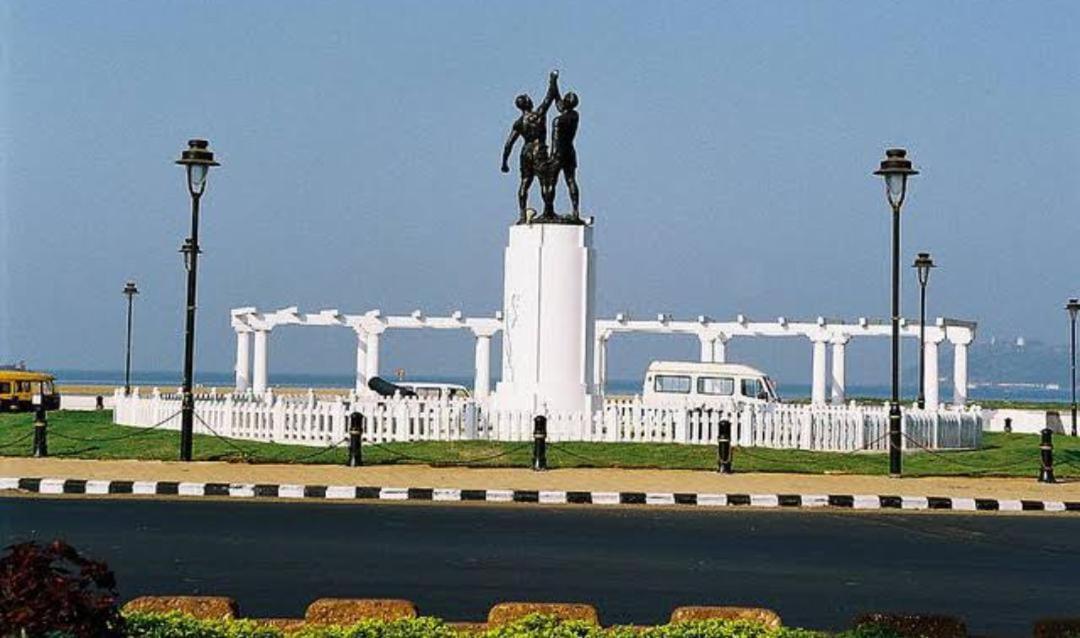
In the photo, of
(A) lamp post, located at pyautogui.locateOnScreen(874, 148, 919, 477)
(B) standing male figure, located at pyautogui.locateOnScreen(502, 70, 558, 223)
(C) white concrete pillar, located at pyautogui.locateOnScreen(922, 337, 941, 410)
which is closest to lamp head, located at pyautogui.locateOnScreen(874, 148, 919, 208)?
(A) lamp post, located at pyautogui.locateOnScreen(874, 148, 919, 477)

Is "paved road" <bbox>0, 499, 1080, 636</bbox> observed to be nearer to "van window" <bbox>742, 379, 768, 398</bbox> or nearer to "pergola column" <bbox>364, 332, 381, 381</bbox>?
"van window" <bbox>742, 379, 768, 398</bbox>

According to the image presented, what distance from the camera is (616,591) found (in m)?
14.3

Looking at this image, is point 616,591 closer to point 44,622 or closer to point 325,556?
point 325,556

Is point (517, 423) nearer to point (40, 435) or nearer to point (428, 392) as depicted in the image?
point (40, 435)

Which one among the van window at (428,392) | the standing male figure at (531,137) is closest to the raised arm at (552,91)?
the standing male figure at (531,137)

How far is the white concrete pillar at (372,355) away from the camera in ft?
165

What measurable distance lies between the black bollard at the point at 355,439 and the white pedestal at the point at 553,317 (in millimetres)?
5363

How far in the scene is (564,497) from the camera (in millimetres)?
24891

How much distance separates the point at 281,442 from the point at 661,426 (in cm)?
743

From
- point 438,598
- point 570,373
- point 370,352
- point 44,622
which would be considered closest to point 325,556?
point 438,598

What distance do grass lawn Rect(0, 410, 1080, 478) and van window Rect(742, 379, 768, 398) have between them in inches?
295

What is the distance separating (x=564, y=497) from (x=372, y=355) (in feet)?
85.8

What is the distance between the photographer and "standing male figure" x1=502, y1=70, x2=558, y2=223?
1334 inches

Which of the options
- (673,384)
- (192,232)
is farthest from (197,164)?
(673,384)
